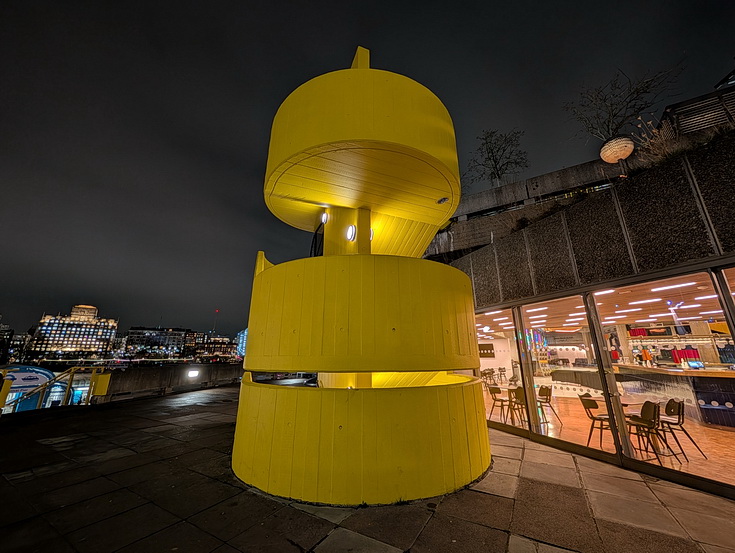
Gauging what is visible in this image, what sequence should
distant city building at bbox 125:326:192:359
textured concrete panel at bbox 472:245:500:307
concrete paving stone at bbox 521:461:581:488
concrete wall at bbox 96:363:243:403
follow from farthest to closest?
distant city building at bbox 125:326:192:359
concrete wall at bbox 96:363:243:403
textured concrete panel at bbox 472:245:500:307
concrete paving stone at bbox 521:461:581:488

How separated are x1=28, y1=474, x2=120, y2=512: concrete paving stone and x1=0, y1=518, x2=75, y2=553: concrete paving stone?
0.38 m

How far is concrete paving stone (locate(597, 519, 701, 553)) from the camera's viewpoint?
268 centimetres

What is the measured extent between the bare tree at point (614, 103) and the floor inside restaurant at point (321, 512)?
1080 centimetres

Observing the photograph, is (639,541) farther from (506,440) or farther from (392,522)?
(506,440)

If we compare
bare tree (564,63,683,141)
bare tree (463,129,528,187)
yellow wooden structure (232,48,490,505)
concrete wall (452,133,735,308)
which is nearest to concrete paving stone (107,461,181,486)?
yellow wooden structure (232,48,490,505)

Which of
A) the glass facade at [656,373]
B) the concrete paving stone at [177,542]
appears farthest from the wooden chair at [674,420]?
the concrete paving stone at [177,542]

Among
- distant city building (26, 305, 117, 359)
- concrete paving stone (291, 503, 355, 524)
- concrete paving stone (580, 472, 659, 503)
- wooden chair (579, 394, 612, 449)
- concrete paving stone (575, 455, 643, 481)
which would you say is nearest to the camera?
concrete paving stone (291, 503, 355, 524)

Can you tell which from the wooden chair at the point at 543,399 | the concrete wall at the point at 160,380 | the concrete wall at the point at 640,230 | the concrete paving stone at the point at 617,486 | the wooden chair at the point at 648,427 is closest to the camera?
the concrete paving stone at the point at 617,486

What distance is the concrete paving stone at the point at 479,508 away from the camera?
3195mm

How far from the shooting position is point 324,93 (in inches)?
191

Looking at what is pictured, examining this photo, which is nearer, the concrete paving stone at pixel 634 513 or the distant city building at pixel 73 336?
the concrete paving stone at pixel 634 513

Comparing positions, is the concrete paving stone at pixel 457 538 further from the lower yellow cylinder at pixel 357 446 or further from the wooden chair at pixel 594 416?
the wooden chair at pixel 594 416

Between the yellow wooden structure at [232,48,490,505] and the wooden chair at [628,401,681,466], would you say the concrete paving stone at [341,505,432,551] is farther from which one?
the wooden chair at [628,401,681,466]

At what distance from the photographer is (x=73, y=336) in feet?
412
